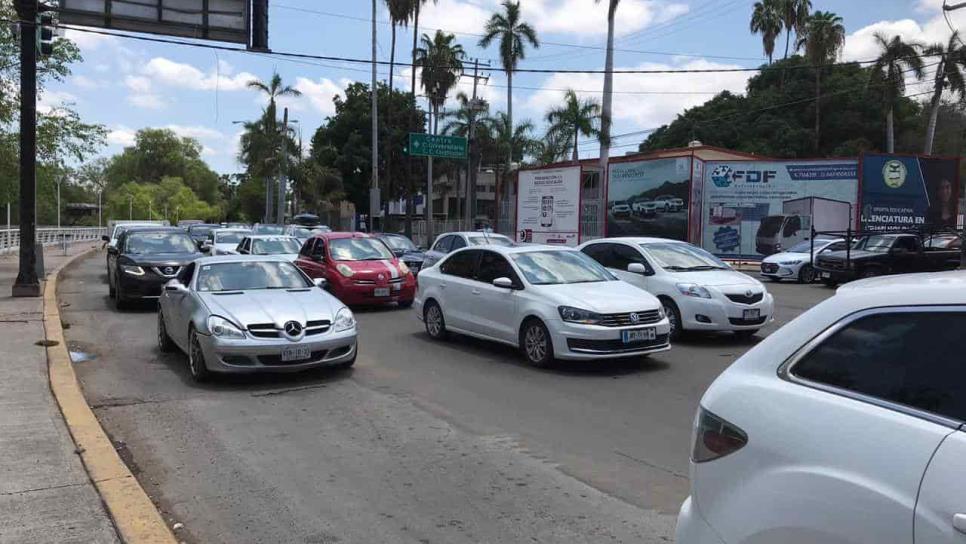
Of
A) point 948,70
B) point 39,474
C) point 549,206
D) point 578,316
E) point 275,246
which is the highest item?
point 948,70

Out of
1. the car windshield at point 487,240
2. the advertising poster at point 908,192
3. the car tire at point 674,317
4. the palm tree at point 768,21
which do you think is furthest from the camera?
the palm tree at point 768,21

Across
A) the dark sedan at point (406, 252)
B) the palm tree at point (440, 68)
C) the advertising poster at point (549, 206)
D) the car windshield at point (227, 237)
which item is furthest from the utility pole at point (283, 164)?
the dark sedan at point (406, 252)

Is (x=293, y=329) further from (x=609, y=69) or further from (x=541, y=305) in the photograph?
(x=609, y=69)

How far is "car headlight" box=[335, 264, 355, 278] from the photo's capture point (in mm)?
15336

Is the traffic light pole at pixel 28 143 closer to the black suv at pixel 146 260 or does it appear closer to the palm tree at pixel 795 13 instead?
the black suv at pixel 146 260

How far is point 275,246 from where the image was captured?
19469mm

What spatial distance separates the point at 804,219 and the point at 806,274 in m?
7.24

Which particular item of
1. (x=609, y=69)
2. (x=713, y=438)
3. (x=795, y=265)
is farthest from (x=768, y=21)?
(x=713, y=438)

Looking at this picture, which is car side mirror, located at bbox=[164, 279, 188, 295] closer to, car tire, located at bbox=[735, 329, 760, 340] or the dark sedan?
car tire, located at bbox=[735, 329, 760, 340]

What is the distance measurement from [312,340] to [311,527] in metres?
4.03

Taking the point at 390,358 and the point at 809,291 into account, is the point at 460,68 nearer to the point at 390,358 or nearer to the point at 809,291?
the point at 809,291

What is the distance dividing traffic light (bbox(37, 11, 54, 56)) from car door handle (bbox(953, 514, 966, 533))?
55.9 feet

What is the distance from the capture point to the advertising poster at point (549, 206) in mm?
33406

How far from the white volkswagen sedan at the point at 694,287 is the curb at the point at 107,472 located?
24.6 ft
